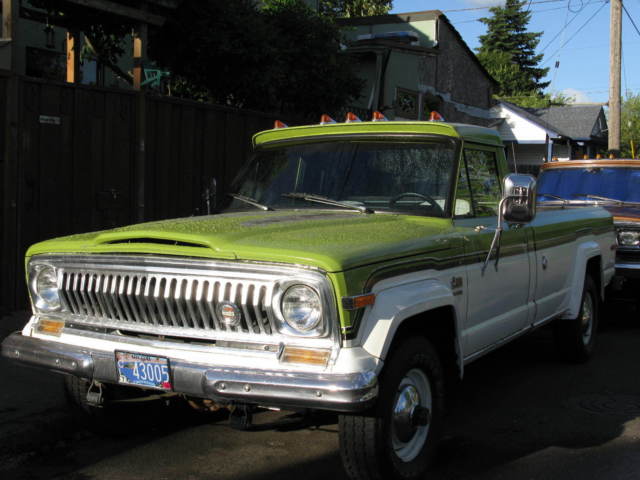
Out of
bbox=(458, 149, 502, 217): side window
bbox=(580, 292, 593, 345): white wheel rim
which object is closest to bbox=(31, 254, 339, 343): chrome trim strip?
bbox=(458, 149, 502, 217): side window

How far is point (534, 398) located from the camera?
5793 mm

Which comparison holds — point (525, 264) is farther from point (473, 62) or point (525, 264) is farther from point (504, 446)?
point (473, 62)

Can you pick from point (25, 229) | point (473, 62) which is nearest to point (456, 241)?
point (25, 229)

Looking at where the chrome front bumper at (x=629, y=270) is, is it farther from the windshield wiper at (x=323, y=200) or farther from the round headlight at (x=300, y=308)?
the round headlight at (x=300, y=308)

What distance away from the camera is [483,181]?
17.3 feet

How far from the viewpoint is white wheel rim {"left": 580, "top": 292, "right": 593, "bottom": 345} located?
6.89 metres

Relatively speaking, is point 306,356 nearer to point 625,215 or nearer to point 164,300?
point 164,300

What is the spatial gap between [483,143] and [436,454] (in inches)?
86.9

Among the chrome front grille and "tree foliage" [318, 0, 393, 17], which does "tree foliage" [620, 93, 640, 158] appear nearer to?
"tree foliage" [318, 0, 393, 17]

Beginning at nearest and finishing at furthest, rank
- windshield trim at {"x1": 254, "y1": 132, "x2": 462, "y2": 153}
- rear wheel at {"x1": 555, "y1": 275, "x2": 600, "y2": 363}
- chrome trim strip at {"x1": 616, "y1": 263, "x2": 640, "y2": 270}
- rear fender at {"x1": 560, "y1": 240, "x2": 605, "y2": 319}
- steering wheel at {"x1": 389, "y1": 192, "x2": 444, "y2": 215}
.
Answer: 1. steering wheel at {"x1": 389, "y1": 192, "x2": 444, "y2": 215}
2. windshield trim at {"x1": 254, "y1": 132, "x2": 462, "y2": 153}
3. rear fender at {"x1": 560, "y1": 240, "x2": 605, "y2": 319}
4. rear wheel at {"x1": 555, "y1": 275, "x2": 600, "y2": 363}
5. chrome trim strip at {"x1": 616, "y1": 263, "x2": 640, "y2": 270}

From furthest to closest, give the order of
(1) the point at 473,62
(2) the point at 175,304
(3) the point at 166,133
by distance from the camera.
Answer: (1) the point at 473,62
(3) the point at 166,133
(2) the point at 175,304

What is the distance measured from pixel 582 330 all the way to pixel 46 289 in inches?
188

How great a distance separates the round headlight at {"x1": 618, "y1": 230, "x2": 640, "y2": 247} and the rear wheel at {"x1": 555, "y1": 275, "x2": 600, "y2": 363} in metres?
1.62

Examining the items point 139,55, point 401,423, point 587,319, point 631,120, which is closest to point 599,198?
point 587,319
